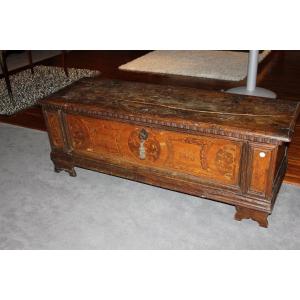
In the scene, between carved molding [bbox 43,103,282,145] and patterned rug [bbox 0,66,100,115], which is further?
patterned rug [bbox 0,66,100,115]

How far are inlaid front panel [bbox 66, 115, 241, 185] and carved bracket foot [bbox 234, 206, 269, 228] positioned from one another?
0.15m

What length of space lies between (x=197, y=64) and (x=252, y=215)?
3.17 m

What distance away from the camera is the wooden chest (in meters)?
1.66

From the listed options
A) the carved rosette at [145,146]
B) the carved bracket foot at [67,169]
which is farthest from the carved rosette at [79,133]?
the carved rosette at [145,146]

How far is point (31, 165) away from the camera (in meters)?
2.49

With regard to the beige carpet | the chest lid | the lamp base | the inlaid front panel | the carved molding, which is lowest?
the beige carpet

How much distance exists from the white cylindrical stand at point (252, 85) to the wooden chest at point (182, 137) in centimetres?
134

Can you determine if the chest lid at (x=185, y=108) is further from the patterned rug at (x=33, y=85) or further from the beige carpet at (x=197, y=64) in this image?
the beige carpet at (x=197, y=64)

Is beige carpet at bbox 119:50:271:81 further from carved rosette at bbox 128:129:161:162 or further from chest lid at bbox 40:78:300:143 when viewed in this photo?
carved rosette at bbox 128:129:161:162

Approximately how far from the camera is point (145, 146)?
1913 mm

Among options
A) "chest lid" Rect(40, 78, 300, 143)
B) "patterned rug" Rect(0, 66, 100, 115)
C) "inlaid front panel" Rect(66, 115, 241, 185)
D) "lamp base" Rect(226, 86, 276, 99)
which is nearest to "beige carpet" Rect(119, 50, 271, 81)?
"lamp base" Rect(226, 86, 276, 99)

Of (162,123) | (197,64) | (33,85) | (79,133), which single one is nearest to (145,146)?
(162,123)

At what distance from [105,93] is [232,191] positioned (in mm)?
963

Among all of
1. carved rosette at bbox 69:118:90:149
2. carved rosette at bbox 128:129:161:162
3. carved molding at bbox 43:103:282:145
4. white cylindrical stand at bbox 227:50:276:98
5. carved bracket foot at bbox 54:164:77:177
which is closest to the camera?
carved molding at bbox 43:103:282:145
